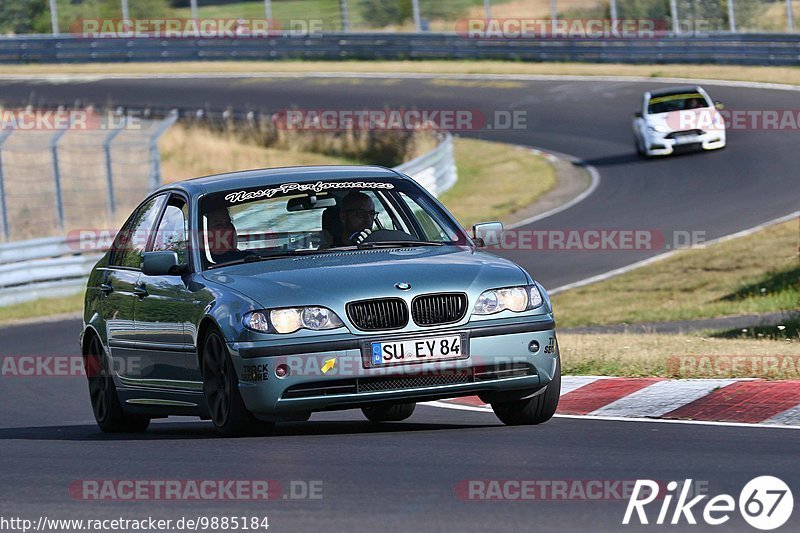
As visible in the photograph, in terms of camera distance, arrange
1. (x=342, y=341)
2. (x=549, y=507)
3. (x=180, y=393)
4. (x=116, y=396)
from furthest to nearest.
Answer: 1. (x=116, y=396)
2. (x=180, y=393)
3. (x=342, y=341)
4. (x=549, y=507)

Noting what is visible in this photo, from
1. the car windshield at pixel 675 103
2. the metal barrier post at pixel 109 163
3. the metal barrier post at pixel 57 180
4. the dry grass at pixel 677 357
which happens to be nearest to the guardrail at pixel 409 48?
the car windshield at pixel 675 103

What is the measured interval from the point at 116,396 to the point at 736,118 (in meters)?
25.5

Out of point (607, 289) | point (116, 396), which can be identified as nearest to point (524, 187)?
point (607, 289)

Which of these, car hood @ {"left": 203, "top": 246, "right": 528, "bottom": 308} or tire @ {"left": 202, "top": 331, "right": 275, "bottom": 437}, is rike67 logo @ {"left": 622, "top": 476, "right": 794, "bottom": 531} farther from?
tire @ {"left": 202, "top": 331, "right": 275, "bottom": 437}

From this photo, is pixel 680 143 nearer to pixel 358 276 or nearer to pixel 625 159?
pixel 625 159

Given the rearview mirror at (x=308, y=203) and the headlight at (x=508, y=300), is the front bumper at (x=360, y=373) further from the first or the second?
the rearview mirror at (x=308, y=203)

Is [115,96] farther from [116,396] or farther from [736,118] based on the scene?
[116,396]

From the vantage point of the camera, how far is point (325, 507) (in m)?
5.88

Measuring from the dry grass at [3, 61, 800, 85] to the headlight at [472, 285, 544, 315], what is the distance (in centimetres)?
2999

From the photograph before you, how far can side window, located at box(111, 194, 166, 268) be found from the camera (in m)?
9.24

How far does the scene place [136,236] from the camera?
9430 mm

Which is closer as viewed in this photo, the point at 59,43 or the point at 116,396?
the point at 116,396

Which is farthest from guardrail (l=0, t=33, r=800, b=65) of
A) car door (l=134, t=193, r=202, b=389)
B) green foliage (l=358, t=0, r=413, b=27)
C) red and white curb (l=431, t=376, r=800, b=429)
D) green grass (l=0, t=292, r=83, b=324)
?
car door (l=134, t=193, r=202, b=389)

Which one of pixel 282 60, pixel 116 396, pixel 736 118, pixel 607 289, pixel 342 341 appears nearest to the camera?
pixel 342 341
